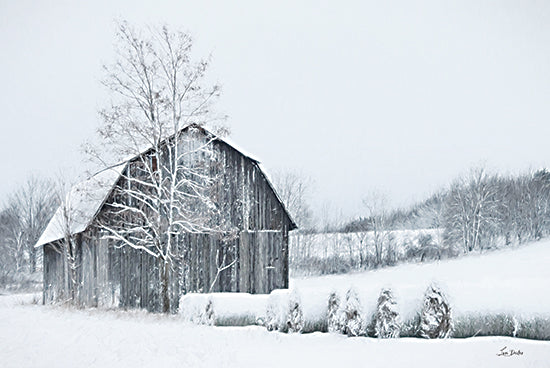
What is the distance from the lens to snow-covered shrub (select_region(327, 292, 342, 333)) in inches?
448

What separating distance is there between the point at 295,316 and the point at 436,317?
3001 millimetres

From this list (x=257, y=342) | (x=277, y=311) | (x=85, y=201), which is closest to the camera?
(x=257, y=342)

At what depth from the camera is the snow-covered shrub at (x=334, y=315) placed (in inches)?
448

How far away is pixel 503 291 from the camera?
11234mm

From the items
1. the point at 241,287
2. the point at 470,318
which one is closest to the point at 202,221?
the point at 241,287

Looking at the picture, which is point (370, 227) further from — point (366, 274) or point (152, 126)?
point (152, 126)

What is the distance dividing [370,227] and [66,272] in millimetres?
42206

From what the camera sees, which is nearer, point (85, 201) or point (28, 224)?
point (85, 201)

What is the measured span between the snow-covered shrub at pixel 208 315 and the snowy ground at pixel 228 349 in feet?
1.51

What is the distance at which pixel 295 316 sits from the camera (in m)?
11.6
